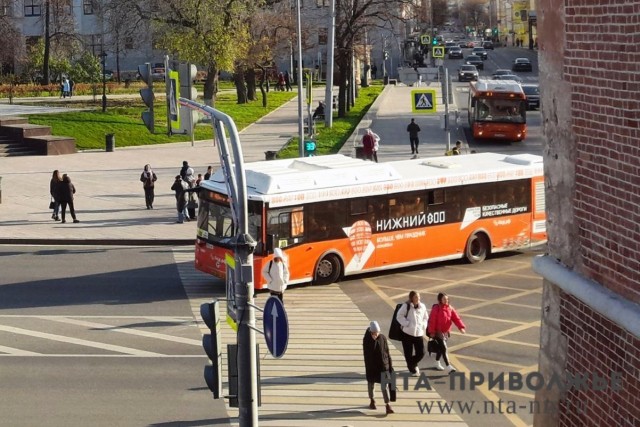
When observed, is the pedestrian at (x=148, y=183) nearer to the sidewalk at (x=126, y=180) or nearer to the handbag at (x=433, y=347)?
the sidewalk at (x=126, y=180)

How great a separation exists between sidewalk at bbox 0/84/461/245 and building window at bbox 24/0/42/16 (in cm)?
4193

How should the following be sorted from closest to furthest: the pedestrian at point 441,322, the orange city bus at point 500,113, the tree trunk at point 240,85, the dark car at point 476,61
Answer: the pedestrian at point 441,322
the orange city bus at point 500,113
the tree trunk at point 240,85
the dark car at point 476,61

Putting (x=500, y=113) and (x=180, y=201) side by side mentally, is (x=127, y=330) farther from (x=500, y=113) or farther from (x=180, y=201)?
(x=500, y=113)

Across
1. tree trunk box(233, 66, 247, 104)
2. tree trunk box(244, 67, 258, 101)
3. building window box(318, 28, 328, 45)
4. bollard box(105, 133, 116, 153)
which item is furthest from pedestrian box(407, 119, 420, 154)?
building window box(318, 28, 328, 45)

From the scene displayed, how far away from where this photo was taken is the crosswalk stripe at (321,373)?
15273 millimetres

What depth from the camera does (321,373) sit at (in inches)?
680

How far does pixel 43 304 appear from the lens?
22.1 m

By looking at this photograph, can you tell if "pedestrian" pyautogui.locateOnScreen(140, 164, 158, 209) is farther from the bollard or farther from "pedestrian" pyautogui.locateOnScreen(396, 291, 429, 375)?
"pedestrian" pyautogui.locateOnScreen(396, 291, 429, 375)

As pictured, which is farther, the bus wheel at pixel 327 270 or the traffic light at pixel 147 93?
the bus wheel at pixel 327 270

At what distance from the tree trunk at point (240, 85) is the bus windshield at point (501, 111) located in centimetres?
2061

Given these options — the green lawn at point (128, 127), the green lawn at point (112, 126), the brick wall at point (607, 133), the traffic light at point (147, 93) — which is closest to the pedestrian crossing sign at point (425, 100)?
the green lawn at point (128, 127)

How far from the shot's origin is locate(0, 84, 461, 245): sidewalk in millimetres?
30141

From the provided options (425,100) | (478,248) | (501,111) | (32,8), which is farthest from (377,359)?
(32,8)

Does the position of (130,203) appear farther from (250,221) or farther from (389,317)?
(389,317)
